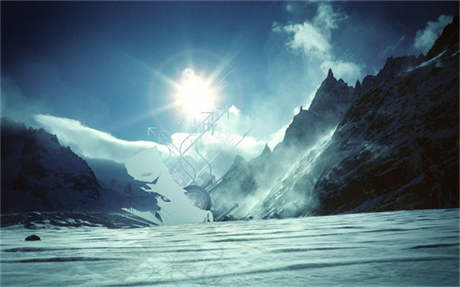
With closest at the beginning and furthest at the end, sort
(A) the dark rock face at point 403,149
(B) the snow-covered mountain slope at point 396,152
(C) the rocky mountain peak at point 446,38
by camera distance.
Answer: (A) the dark rock face at point 403,149
(B) the snow-covered mountain slope at point 396,152
(C) the rocky mountain peak at point 446,38

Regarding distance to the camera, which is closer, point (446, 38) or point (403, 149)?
point (403, 149)

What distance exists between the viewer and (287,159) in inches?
7751

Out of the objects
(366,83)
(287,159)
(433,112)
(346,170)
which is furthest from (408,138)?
(287,159)

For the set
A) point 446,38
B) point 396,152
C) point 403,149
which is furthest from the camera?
point 446,38

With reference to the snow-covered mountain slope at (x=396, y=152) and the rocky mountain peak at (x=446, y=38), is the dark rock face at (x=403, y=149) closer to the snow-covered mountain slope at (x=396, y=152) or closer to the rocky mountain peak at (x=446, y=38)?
the snow-covered mountain slope at (x=396, y=152)

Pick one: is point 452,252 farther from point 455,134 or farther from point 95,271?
point 455,134

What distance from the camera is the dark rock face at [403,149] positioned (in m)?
63.8

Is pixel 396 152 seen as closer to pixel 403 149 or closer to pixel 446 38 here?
pixel 403 149

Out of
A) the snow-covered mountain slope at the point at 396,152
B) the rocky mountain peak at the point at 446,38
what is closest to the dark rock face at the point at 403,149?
the snow-covered mountain slope at the point at 396,152

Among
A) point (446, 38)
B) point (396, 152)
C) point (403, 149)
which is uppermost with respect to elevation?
point (446, 38)

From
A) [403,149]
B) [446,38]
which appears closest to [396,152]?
[403,149]

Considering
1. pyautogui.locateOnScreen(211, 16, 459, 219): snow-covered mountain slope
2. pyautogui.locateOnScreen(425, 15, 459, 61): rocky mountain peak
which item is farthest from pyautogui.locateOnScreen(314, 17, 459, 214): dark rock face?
pyautogui.locateOnScreen(425, 15, 459, 61): rocky mountain peak

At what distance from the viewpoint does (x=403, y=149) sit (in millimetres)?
72625

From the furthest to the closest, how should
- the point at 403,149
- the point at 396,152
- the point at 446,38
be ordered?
1. the point at 446,38
2. the point at 396,152
3. the point at 403,149
